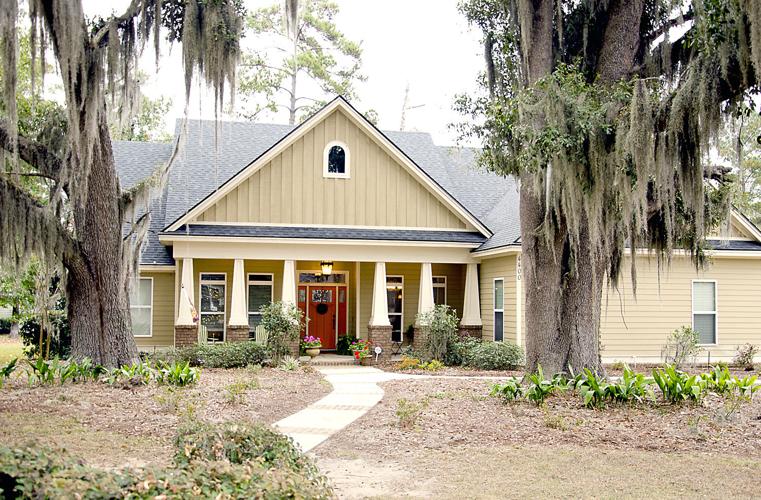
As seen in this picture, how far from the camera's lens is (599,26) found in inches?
436

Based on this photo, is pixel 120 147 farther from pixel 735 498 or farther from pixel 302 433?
pixel 735 498

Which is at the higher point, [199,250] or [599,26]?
[599,26]

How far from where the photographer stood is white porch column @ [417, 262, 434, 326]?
707 inches

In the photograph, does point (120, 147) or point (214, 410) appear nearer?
point (214, 410)

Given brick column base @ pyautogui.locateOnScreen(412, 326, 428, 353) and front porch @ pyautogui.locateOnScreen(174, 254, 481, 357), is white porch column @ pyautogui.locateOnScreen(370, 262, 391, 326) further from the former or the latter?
brick column base @ pyautogui.locateOnScreen(412, 326, 428, 353)

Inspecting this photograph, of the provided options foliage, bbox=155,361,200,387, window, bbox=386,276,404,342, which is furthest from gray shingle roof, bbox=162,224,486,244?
foliage, bbox=155,361,200,387

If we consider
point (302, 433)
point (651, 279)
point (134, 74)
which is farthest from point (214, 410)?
point (651, 279)

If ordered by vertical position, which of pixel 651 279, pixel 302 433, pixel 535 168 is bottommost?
pixel 302 433

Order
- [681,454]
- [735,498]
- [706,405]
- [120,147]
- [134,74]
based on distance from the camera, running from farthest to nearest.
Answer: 1. [120,147]
2. [134,74]
3. [706,405]
4. [681,454]
5. [735,498]

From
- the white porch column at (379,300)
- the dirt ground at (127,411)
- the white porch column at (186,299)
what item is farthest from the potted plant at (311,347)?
the dirt ground at (127,411)

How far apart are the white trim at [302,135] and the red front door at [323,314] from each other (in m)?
3.82

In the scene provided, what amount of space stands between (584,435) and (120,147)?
1723 centimetres

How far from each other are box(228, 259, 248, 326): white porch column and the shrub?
17.3ft

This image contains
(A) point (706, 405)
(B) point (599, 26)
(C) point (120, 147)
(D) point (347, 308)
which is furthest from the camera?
(C) point (120, 147)
